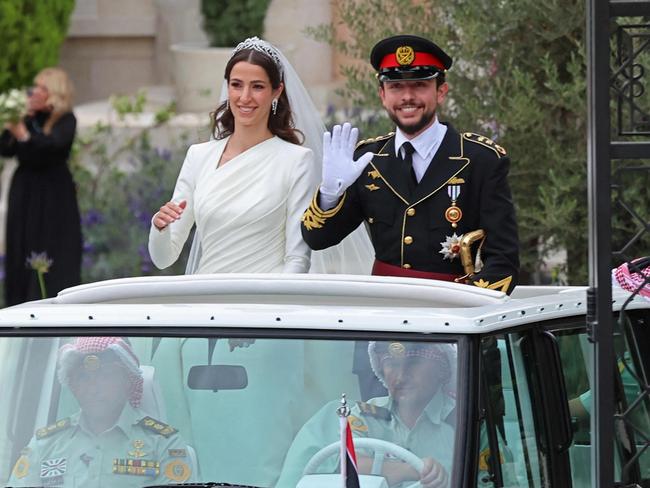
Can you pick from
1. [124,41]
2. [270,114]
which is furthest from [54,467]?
[124,41]

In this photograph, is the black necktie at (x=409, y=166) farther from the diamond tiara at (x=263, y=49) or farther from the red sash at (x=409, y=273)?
the diamond tiara at (x=263, y=49)

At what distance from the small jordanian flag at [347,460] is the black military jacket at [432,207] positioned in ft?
4.12

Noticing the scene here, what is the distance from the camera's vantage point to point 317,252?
5395 millimetres

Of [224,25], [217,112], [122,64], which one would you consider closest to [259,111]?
[217,112]

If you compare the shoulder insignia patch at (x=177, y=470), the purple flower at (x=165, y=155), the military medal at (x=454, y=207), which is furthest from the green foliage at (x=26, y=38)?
the shoulder insignia patch at (x=177, y=470)

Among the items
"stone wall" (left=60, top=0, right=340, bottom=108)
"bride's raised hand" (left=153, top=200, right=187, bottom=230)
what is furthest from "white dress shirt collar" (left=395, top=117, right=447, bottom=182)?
"stone wall" (left=60, top=0, right=340, bottom=108)

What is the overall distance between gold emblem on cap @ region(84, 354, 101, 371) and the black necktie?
Result: 4.40 feet

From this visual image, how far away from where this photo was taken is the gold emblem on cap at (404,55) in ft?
15.4

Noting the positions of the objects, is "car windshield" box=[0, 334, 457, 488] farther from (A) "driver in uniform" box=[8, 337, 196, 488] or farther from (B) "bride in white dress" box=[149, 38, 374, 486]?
(B) "bride in white dress" box=[149, 38, 374, 486]

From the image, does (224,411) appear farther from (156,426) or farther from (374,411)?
(374,411)

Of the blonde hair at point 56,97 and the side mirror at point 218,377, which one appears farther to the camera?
the blonde hair at point 56,97

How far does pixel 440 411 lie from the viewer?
11.6ft

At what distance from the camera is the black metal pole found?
354cm

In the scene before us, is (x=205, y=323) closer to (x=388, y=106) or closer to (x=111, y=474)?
(x=111, y=474)
